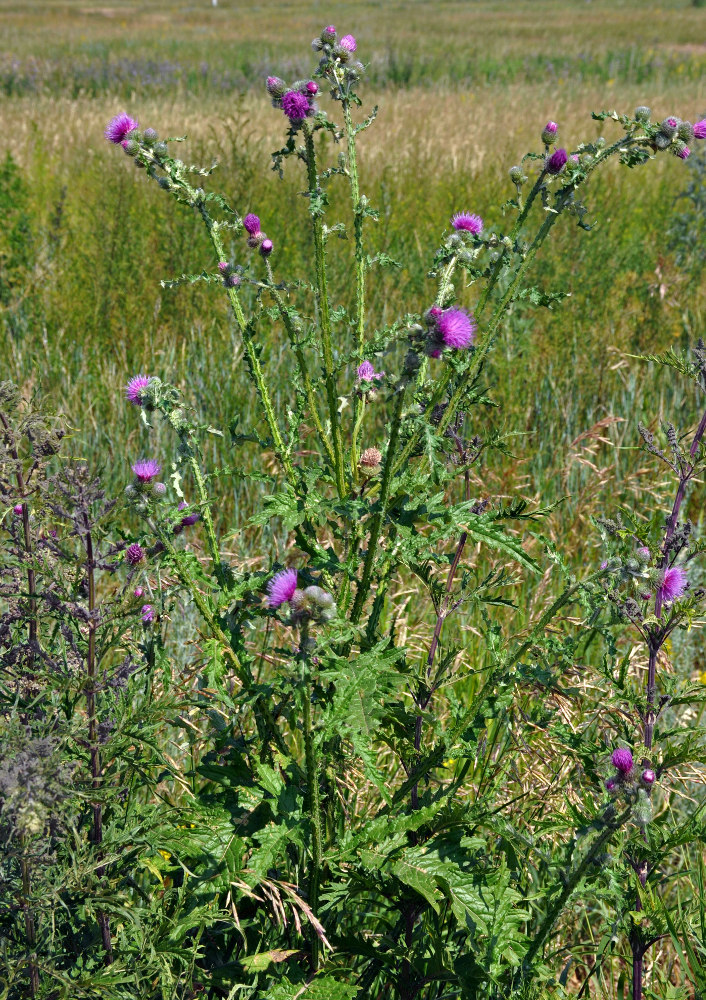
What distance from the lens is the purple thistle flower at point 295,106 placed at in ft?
4.75

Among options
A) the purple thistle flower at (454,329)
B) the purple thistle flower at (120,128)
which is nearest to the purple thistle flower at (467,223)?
the purple thistle flower at (454,329)

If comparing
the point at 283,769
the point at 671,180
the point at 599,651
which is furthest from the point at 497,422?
the point at 671,180

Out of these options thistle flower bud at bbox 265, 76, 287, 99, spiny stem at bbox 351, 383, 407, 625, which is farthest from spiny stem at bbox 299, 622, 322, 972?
thistle flower bud at bbox 265, 76, 287, 99

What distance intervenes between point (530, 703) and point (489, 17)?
2089 inches

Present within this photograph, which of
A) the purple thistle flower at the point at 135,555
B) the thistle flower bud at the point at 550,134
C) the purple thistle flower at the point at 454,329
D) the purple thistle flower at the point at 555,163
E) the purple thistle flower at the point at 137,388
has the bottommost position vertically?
the purple thistle flower at the point at 135,555

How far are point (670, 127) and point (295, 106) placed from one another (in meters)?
0.65

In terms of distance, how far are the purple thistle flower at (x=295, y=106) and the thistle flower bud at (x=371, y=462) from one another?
634 mm

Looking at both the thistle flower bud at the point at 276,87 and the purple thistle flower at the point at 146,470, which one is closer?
the purple thistle flower at the point at 146,470

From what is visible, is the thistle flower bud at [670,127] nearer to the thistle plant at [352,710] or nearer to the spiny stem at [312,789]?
the thistle plant at [352,710]

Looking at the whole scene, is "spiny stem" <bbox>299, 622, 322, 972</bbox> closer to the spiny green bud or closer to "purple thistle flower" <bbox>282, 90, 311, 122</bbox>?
the spiny green bud

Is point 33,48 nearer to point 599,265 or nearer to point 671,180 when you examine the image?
point 671,180

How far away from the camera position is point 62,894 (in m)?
1.36

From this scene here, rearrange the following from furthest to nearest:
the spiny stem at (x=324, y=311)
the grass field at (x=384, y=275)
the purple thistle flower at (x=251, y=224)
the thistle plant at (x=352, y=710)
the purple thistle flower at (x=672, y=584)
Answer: the grass field at (x=384, y=275) → the purple thistle flower at (x=251, y=224) → the spiny stem at (x=324, y=311) → the purple thistle flower at (x=672, y=584) → the thistle plant at (x=352, y=710)

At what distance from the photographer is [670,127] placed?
144 centimetres
